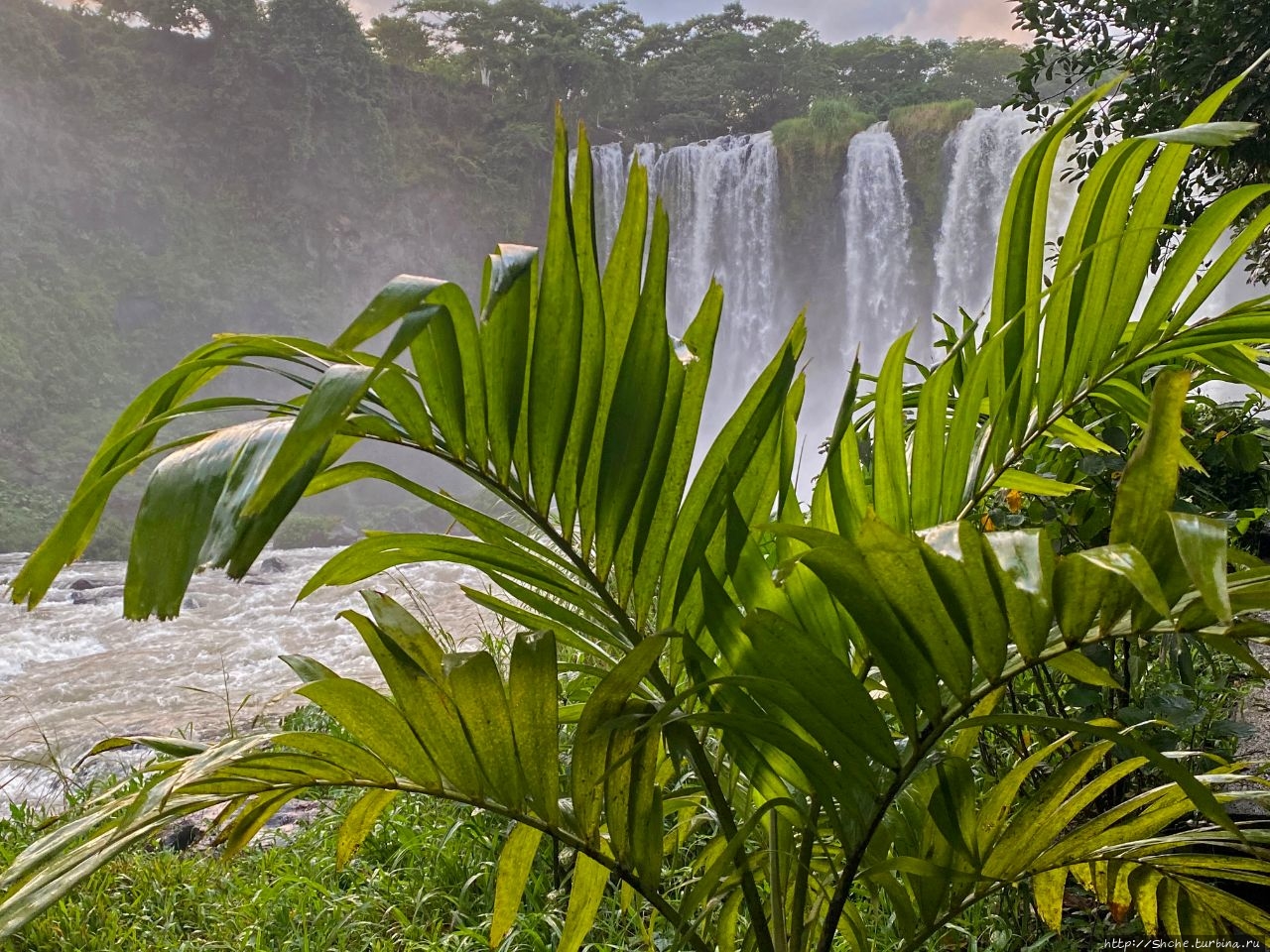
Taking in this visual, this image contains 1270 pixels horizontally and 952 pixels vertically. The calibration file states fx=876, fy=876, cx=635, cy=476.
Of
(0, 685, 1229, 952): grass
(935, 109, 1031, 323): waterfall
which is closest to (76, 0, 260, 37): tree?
(935, 109, 1031, 323): waterfall

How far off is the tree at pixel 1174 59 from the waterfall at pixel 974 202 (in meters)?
6.96

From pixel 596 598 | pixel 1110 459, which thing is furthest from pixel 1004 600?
pixel 1110 459

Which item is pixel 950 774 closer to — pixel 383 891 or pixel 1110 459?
pixel 1110 459

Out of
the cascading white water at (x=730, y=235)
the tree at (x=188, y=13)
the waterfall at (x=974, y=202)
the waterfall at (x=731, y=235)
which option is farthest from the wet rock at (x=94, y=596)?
the tree at (x=188, y=13)

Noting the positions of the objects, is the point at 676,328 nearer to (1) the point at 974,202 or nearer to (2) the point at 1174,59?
(1) the point at 974,202

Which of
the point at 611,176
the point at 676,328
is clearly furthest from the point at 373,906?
the point at 676,328

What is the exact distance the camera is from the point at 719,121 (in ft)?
48.6

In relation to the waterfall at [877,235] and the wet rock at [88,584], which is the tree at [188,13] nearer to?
the waterfall at [877,235]

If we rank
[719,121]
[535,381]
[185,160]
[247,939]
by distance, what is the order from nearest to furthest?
[535,381] → [247,939] → [185,160] → [719,121]

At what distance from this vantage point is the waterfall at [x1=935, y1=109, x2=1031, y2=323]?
9148mm

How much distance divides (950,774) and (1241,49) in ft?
6.14

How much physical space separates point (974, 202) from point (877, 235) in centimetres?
143

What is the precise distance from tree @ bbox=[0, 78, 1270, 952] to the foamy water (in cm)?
268

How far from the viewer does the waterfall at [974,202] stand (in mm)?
9148
